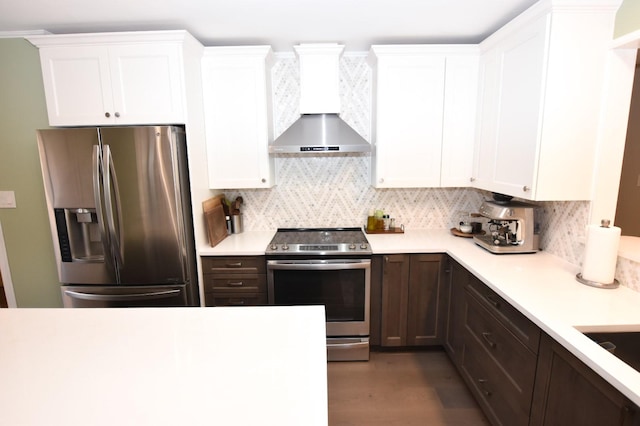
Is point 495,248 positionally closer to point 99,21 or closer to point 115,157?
point 115,157

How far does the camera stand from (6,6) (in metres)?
1.90

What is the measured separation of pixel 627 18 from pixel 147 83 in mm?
2888

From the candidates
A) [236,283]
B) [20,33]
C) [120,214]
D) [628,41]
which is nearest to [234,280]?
[236,283]

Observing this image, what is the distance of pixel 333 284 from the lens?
247cm

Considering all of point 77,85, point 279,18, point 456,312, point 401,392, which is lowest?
point 401,392

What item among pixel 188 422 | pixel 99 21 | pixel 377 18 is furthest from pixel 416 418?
pixel 99 21

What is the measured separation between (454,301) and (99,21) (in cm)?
316

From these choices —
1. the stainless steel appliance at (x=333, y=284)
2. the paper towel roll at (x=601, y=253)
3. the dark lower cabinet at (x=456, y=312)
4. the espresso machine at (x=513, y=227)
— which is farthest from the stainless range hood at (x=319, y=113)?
the paper towel roll at (x=601, y=253)

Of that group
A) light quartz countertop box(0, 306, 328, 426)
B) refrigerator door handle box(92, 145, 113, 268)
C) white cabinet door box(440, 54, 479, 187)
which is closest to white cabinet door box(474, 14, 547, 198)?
white cabinet door box(440, 54, 479, 187)

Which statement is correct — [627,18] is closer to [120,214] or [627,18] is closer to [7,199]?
[120,214]

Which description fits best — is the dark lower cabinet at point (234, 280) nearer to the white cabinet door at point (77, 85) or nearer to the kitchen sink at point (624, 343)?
the white cabinet door at point (77, 85)

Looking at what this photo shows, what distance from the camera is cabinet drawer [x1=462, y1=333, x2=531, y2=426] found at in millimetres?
1545

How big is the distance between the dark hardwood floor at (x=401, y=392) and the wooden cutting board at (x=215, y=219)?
4.50 ft

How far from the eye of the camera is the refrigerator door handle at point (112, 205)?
2131 millimetres
